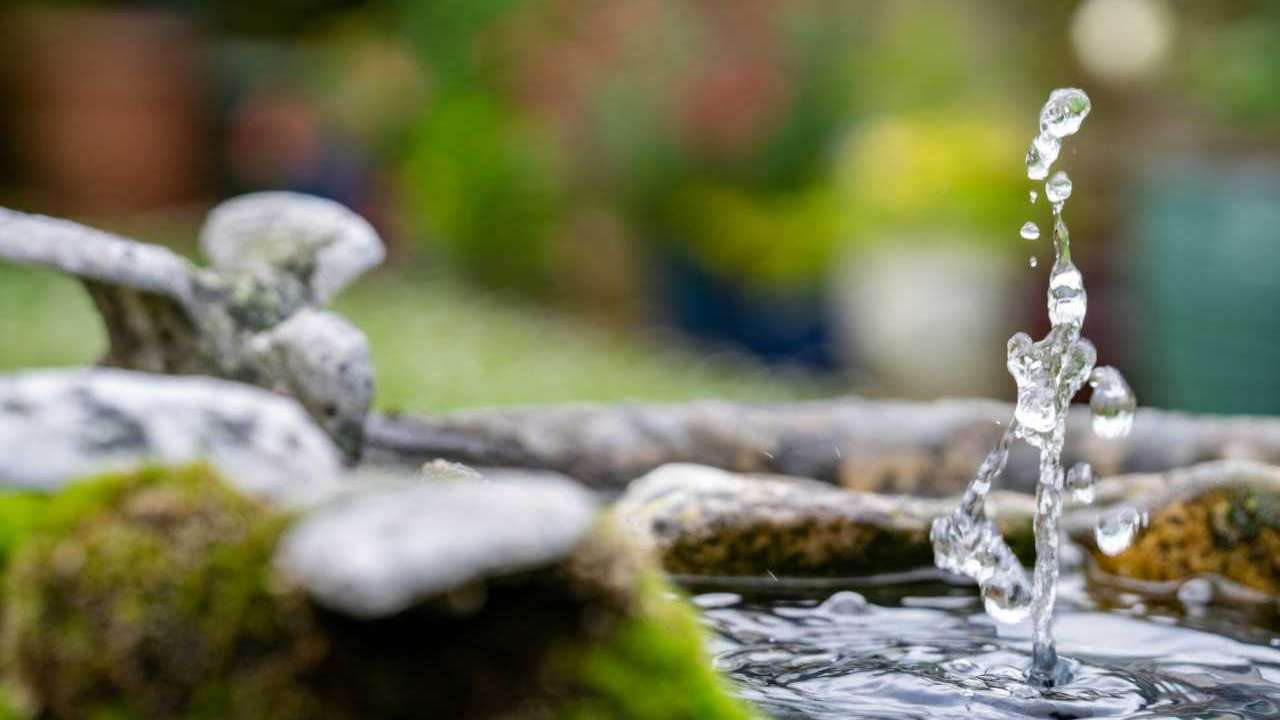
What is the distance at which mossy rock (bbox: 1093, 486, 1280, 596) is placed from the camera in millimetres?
2318

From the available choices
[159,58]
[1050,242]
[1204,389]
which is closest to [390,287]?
[159,58]

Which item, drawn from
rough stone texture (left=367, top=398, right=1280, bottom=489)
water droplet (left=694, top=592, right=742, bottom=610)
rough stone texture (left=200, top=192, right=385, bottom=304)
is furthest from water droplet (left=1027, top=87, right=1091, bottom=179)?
rough stone texture (left=200, top=192, right=385, bottom=304)

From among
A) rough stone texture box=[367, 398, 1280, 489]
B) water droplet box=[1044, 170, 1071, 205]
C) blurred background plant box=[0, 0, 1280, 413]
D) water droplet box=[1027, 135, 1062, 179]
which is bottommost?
rough stone texture box=[367, 398, 1280, 489]

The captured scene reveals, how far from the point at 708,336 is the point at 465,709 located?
7201 millimetres

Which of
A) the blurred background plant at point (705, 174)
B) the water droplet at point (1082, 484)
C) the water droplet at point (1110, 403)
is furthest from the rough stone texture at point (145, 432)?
the blurred background plant at point (705, 174)

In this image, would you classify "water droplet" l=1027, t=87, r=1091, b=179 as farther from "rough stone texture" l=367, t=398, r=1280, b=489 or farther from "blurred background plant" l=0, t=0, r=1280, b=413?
"blurred background plant" l=0, t=0, r=1280, b=413

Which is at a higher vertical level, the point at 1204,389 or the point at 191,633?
the point at 1204,389

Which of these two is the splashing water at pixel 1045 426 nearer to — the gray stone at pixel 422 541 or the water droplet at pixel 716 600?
the water droplet at pixel 716 600

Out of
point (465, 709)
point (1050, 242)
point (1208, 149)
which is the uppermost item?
point (1208, 149)

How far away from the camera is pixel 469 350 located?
7504 mm

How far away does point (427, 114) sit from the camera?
9.27 m

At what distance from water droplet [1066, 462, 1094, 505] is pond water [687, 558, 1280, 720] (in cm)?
14

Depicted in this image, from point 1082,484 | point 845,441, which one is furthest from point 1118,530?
point 845,441

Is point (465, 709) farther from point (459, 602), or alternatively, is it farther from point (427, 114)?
point (427, 114)
